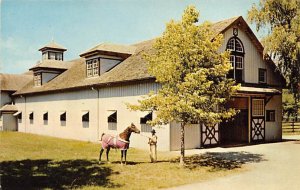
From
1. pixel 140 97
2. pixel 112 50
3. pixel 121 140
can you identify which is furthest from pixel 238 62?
pixel 121 140

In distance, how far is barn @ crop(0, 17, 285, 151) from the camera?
2117 centimetres

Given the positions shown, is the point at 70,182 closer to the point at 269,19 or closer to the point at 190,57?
the point at 190,57

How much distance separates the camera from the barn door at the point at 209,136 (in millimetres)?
21027

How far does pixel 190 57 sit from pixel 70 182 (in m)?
6.68

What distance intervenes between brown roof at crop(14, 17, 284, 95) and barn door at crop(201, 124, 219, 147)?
190 inches

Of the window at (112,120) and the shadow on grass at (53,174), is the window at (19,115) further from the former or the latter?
the shadow on grass at (53,174)

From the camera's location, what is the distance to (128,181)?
11438mm

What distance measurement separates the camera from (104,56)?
2622cm

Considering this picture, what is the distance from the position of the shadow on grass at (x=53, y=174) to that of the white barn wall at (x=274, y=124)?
15.6 meters

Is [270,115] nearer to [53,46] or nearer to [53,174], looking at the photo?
[53,174]

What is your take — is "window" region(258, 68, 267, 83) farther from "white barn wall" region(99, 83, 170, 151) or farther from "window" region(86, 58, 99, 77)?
"window" region(86, 58, 99, 77)

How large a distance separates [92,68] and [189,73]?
15.0 m

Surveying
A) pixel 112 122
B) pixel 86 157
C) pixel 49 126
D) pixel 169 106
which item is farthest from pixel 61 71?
pixel 169 106

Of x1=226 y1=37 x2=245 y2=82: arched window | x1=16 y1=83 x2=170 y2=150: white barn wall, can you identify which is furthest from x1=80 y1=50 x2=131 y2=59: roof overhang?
x1=226 y1=37 x2=245 y2=82: arched window
